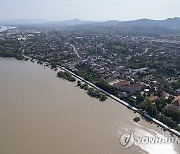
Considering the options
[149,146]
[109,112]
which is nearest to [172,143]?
[149,146]

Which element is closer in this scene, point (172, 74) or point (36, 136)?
point (36, 136)

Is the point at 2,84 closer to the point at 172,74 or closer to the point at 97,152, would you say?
the point at 97,152

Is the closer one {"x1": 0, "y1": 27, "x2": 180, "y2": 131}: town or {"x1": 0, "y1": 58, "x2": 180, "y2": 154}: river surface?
{"x1": 0, "y1": 58, "x2": 180, "y2": 154}: river surface

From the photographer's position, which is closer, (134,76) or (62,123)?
(62,123)

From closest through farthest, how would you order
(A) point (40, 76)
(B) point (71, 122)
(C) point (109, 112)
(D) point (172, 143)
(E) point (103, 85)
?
(D) point (172, 143), (B) point (71, 122), (C) point (109, 112), (E) point (103, 85), (A) point (40, 76)

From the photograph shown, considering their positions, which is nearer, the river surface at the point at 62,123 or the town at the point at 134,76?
the river surface at the point at 62,123

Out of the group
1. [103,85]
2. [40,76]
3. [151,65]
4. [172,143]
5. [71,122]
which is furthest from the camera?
[151,65]

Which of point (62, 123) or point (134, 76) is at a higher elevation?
point (62, 123)
